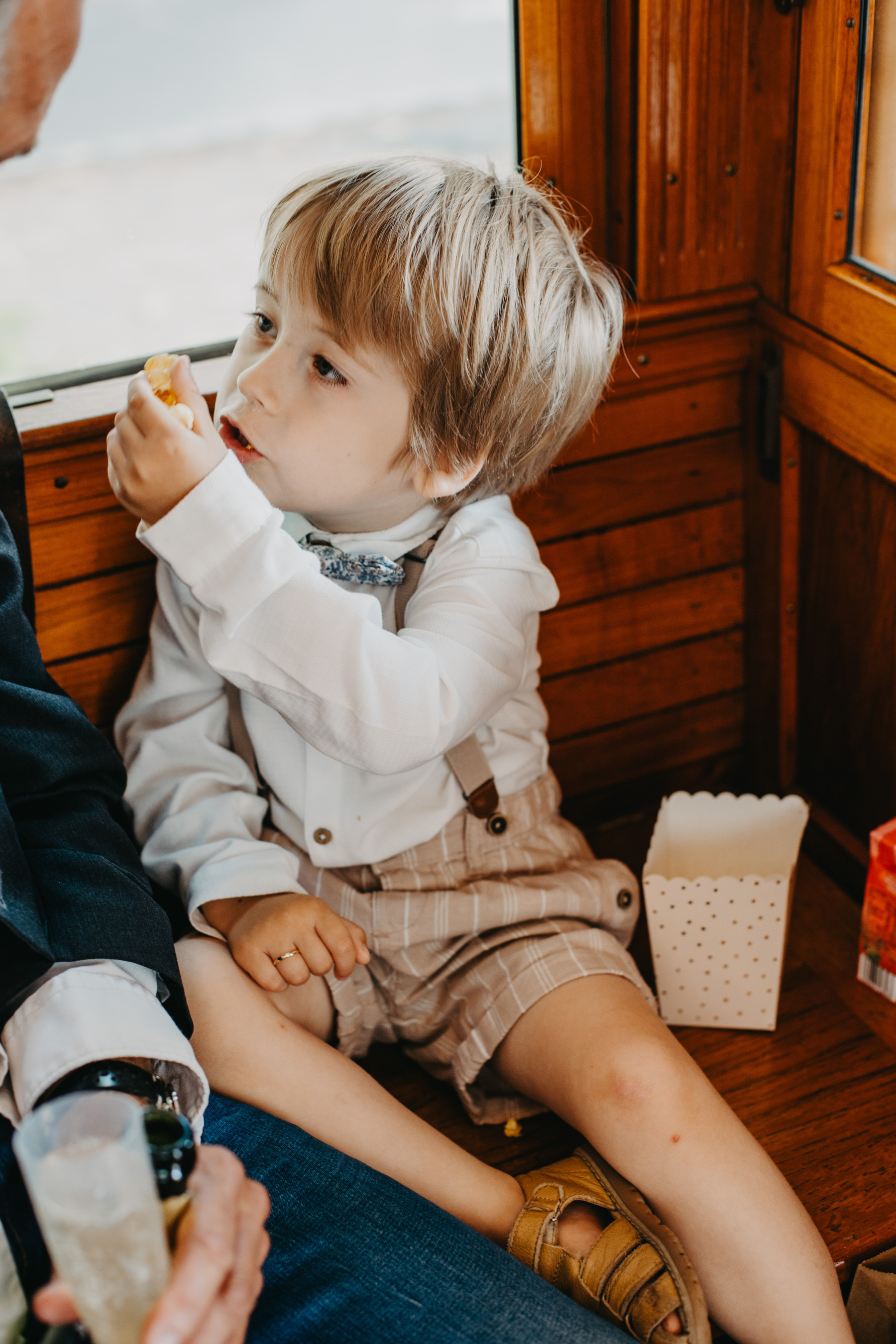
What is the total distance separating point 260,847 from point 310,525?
35 centimetres

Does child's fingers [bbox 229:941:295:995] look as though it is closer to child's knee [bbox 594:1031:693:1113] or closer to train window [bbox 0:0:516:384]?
child's knee [bbox 594:1031:693:1113]

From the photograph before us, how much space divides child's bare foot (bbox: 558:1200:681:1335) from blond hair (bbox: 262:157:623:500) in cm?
72

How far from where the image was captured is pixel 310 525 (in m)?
1.34

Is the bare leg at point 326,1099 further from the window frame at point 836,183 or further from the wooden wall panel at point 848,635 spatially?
the window frame at point 836,183

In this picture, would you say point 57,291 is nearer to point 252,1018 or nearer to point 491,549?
point 491,549

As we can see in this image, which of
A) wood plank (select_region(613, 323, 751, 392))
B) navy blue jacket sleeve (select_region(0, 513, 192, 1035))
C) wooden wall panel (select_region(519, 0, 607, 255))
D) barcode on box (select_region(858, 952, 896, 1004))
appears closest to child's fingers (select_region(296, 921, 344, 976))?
navy blue jacket sleeve (select_region(0, 513, 192, 1035))

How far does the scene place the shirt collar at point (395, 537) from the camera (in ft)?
4.25

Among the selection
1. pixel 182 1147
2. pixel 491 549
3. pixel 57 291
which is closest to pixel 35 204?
pixel 57 291

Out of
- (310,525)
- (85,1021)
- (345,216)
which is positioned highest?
(345,216)

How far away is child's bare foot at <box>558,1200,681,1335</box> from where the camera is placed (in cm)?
111

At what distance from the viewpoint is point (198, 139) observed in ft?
4.49

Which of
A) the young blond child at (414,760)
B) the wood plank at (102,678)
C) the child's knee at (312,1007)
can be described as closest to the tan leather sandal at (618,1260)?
the young blond child at (414,760)

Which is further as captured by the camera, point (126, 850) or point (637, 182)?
point (637, 182)

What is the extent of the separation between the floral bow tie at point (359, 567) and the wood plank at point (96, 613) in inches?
10.1
